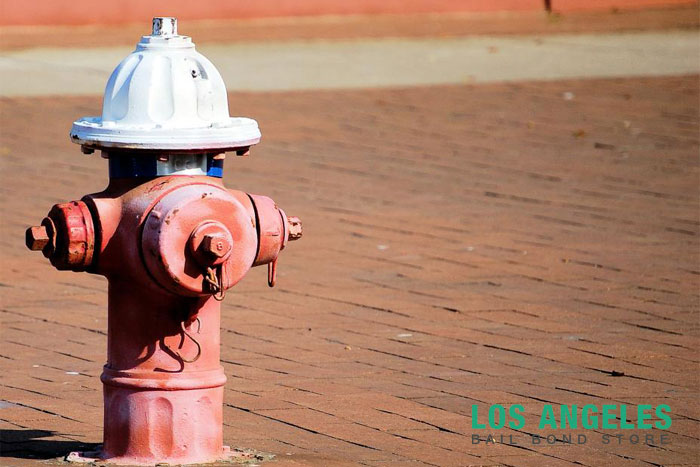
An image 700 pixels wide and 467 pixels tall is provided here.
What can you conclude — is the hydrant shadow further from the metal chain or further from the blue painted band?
the blue painted band

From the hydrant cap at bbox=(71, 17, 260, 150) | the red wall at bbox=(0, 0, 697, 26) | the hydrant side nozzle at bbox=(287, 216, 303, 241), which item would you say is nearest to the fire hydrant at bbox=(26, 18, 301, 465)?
the hydrant cap at bbox=(71, 17, 260, 150)

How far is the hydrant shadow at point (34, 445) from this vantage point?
3738mm

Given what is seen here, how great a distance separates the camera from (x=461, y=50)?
13.4m

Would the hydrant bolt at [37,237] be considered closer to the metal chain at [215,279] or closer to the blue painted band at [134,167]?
the blue painted band at [134,167]

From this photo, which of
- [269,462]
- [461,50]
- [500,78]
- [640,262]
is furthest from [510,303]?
[461,50]

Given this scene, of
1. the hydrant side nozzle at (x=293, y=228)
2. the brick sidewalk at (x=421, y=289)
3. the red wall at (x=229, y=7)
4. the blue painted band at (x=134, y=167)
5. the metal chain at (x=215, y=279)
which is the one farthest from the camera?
the red wall at (x=229, y=7)

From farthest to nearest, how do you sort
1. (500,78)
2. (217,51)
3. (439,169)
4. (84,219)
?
(217,51)
(500,78)
(439,169)
(84,219)

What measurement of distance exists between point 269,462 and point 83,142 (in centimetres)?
101

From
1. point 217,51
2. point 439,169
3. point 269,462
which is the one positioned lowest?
point 269,462

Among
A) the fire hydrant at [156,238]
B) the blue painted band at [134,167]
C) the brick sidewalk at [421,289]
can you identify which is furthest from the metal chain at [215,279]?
the brick sidewalk at [421,289]

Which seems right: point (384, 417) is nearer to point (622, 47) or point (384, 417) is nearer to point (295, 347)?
point (295, 347)

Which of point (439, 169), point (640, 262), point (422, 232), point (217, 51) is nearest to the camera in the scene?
point (640, 262)

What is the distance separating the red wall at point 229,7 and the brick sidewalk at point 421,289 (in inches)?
196

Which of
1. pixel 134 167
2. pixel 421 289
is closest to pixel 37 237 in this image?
pixel 134 167
